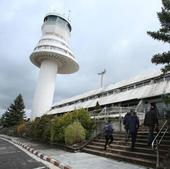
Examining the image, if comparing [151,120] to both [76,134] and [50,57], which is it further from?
[50,57]

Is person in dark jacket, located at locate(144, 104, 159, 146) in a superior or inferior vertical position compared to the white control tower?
inferior

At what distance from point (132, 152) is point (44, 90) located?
42.0 m

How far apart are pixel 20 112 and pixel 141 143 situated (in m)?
60.6

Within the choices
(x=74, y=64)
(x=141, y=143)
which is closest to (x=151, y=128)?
(x=141, y=143)

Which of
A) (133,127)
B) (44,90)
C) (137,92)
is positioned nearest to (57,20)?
(44,90)

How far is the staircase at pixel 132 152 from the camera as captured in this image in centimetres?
1104

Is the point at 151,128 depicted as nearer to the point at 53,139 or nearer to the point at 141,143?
the point at 141,143

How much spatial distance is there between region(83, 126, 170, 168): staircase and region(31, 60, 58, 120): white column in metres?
36.2

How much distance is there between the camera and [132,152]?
12.5 m

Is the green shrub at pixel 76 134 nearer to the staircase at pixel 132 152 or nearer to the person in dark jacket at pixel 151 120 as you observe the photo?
the staircase at pixel 132 152

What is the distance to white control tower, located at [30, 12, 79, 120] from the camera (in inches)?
2100

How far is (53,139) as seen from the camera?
23094mm

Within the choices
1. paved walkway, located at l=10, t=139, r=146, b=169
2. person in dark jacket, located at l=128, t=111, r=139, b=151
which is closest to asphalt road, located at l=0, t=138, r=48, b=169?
paved walkway, located at l=10, t=139, r=146, b=169

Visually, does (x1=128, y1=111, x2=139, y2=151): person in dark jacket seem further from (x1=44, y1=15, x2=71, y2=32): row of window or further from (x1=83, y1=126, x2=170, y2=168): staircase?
(x1=44, y1=15, x2=71, y2=32): row of window
